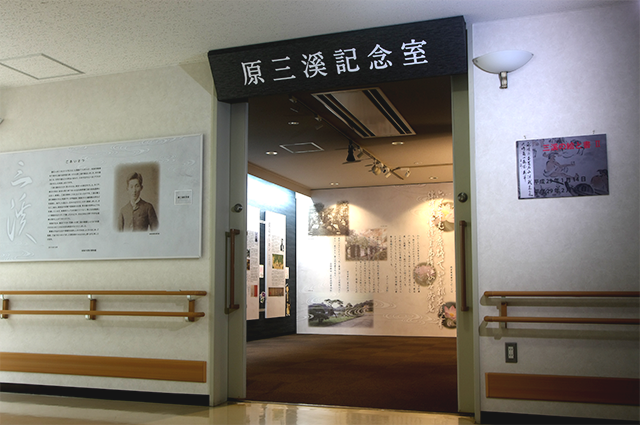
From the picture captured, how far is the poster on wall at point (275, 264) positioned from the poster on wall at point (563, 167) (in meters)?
Answer: 7.13

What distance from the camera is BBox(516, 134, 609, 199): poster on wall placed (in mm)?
3980

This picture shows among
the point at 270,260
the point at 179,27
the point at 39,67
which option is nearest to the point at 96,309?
the point at 39,67

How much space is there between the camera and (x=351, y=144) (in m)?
8.30

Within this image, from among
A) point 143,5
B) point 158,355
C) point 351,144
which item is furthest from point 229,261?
point 351,144

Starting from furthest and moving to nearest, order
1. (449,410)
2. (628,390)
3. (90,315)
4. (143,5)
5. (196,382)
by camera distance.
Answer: (90,315) → (196,382) → (449,410) → (143,5) → (628,390)

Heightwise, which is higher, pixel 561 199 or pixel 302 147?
pixel 302 147

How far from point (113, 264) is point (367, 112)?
3.38 meters

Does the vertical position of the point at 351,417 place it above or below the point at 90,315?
below

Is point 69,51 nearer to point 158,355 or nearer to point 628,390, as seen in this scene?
point 158,355

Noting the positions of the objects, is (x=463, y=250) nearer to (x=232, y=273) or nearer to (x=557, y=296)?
(x=557, y=296)

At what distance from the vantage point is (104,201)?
528cm

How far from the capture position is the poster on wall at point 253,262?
33.1ft

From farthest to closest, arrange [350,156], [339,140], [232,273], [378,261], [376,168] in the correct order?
[378,261], [376,168], [350,156], [339,140], [232,273]

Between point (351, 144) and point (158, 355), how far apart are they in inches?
175
